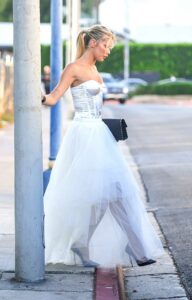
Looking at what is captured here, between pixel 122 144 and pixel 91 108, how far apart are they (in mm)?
12953

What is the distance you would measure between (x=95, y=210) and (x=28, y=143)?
3.12ft

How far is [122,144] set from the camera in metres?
19.7

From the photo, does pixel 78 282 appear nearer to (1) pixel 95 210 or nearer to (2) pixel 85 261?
(2) pixel 85 261

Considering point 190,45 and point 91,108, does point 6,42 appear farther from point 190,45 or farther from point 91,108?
point 91,108

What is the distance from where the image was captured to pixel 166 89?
54094mm

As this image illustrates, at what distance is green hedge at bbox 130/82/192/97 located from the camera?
177 feet

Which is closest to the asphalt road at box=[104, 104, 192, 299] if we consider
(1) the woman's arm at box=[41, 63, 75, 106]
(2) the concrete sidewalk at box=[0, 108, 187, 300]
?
(2) the concrete sidewalk at box=[0, 108, 187, 300]

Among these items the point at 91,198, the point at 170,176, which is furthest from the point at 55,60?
the point at 91,198

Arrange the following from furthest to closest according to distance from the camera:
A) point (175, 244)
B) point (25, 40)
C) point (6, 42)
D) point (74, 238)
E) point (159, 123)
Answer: point (6, 42) < point (159, 123) < point (175, 244) < point (74, 238) < point (25, 40)

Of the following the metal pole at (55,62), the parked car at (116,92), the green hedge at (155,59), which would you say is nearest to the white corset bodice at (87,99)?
the metal pole at (55,62)

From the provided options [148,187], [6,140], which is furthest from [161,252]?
[6,140]

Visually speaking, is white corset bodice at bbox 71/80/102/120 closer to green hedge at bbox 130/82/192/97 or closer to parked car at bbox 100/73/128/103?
parked car at bbox 100/73/128/103

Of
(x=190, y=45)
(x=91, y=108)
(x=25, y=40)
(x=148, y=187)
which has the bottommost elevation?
(x=190, y=45)

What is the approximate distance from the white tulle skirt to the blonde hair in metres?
0.67
